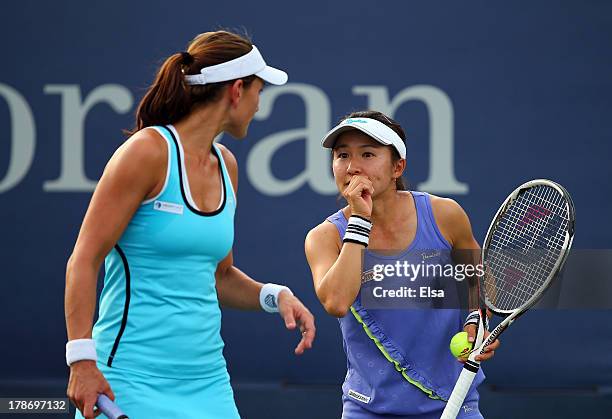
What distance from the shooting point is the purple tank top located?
2.98 m

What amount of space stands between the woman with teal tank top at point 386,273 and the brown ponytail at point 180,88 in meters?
0.49

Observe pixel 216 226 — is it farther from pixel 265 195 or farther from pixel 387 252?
pixel 265 195

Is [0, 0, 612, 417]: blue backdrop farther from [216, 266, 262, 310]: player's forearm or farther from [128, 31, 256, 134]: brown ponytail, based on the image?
[128, 31, 256, 134]: brown ponytail

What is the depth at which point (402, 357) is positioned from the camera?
299 cm

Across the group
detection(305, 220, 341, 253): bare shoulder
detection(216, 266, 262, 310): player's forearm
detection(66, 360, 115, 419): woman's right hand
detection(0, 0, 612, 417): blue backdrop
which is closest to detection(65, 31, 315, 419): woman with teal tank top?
detection(66, 360, 115, 419): woman's right hand

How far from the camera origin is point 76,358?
234cm

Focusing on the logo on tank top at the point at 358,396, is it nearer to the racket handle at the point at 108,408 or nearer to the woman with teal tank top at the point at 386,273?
the woman with teal tank top at the point at 386,273

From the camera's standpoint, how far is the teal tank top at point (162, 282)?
246 centimetres

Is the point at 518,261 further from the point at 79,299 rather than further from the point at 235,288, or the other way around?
the point at 79,299

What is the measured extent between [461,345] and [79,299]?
42.0 inches

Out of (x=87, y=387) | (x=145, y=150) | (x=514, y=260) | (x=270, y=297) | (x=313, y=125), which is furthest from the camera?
(x=313, y=125)

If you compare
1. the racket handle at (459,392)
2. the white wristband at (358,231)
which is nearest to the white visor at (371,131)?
the white wristband at (358,231)

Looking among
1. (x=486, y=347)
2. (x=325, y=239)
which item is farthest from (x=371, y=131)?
(x=486, y=347)

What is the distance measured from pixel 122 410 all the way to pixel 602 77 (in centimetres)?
321
